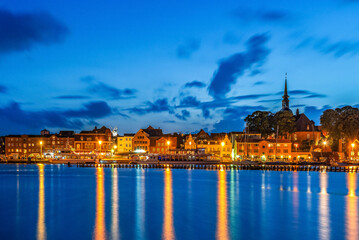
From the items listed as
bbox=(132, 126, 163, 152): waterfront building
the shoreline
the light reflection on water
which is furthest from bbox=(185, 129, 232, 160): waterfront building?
the light reflection on water

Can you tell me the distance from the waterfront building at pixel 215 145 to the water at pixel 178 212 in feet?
205

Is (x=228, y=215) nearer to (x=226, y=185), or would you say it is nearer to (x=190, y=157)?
(x=226, y=185)

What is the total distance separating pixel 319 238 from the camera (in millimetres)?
25391

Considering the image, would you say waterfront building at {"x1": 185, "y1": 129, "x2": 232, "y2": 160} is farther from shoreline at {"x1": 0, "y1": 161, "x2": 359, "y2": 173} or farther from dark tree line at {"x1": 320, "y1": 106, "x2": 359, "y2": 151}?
dark tree line at {"x1": 320, "y1": 106, "x2": 359, "y2": 151}

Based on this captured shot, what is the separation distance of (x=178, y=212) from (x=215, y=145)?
3398 inches

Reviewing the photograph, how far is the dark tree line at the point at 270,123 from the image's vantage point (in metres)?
114

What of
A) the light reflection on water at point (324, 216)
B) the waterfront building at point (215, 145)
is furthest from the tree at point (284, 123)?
the light reflection on water at point (324, 216)

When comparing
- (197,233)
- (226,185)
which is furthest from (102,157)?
(197,233)

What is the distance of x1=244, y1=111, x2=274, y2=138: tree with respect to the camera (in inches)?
4562

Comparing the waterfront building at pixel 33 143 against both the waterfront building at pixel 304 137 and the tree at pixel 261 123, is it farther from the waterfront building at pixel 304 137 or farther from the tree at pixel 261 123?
the waterfront building at pixel 304 137

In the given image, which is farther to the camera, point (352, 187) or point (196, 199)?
point (352, 187)

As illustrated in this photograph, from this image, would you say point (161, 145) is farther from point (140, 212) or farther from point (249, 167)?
point (140, 212)

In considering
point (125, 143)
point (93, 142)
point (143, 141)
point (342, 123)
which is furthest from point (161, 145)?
point (342, 123)

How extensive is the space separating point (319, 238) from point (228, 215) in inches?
365
